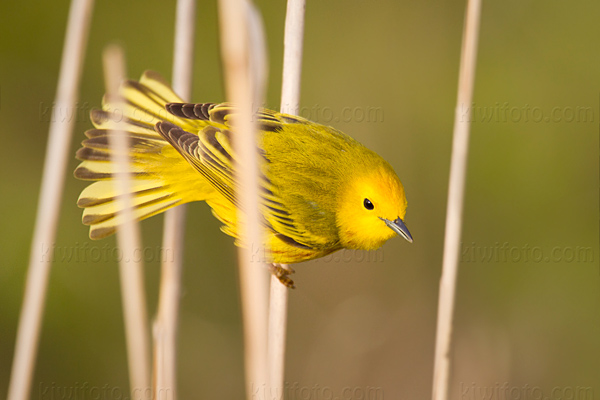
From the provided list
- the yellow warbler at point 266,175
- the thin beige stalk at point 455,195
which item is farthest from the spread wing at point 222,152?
the thin beige stalk at point 455,195

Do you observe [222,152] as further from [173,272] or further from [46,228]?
[46,228]

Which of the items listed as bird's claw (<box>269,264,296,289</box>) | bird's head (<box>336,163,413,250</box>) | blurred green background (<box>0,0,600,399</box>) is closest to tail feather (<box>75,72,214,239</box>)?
bird's claw (<box>269,264,296,289</box>)

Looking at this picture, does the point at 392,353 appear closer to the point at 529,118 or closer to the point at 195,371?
the point at 195,371

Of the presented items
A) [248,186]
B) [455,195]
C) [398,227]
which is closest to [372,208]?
[398,227]

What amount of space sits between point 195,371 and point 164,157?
6.15 feet

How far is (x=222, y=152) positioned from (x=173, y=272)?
0.65m

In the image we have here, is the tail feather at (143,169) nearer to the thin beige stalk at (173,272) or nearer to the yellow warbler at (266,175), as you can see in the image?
the yellow warbler at (266,175)

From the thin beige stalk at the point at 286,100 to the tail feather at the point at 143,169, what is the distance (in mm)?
550

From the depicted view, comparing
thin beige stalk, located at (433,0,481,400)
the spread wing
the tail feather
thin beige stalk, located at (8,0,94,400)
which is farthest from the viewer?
the tail feather

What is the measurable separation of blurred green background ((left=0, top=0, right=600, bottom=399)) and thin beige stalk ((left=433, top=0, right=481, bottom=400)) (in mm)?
1675

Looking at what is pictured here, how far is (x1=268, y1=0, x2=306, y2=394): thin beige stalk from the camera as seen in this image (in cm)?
247

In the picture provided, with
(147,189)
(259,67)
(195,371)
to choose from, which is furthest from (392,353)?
(259,67)

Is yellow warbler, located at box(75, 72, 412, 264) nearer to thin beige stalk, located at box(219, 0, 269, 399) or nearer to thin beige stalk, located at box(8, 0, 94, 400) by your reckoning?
thin beige stalk, located at box(8, 0, 94, 400)

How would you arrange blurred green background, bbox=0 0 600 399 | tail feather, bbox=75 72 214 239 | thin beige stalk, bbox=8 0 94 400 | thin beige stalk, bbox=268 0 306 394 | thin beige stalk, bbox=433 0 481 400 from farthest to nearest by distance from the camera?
blurred green background, bbox=0 0 600 399 → tail feather, bbox=75 72 214 239 → thin beige stalk, bbox=268 0 306 394 → thin beige stalk, bbox=433 0 481 400 → thin beige stalk, bbox=8 0 94 400
